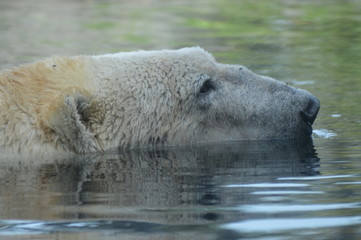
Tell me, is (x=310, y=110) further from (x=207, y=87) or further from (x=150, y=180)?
(x=150, y=180)

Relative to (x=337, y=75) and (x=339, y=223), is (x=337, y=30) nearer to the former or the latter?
(x=337, y=75)

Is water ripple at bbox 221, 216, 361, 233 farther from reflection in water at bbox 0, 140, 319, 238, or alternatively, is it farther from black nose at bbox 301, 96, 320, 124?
black nose at bbox 301, 96, 320, 124

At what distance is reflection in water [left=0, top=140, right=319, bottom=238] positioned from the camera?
4.52 metres

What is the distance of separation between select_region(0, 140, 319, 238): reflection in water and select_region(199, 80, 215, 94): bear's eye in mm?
458

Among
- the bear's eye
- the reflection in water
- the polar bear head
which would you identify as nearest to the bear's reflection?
the reflection in water

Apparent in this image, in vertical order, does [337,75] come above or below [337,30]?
below

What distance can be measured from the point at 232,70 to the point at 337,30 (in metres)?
7.69

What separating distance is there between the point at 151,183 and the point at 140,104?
1116mm

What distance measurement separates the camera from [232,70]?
6.87 metres

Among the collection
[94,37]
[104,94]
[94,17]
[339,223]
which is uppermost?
[94,17]

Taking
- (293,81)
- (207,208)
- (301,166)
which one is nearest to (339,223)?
(207,208)

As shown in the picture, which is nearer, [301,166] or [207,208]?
[207,208]

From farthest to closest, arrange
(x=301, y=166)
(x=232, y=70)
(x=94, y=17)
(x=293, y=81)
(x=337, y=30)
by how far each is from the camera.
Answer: (x=94, y=17) → (x=337, y=30) → (x=293, y=81) → (x=232, y=70) → (x=301, y=166)

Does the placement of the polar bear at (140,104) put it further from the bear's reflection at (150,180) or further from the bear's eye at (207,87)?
the bear's reflection at (150,180)
